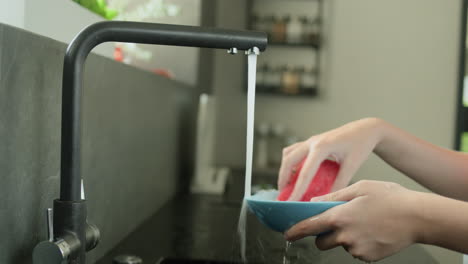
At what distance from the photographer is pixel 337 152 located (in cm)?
99

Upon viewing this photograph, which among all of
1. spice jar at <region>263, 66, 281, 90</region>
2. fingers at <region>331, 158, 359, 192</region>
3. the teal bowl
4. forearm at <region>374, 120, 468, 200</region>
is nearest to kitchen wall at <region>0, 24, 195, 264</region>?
the teal bowl

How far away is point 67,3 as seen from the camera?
0.84 m

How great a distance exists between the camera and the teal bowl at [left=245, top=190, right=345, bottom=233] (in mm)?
680

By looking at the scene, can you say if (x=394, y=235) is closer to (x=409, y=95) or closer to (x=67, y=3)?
(x=67, y=3)

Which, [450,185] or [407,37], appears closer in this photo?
[450,185]

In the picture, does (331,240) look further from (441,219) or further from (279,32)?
(279,32)

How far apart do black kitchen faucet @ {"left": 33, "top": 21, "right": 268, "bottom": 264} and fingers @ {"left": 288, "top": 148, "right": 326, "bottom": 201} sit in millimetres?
403

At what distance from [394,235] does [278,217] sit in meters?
Result: 0.16

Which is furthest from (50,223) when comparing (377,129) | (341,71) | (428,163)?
(341,71)

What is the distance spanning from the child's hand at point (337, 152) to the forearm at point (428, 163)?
9 cm

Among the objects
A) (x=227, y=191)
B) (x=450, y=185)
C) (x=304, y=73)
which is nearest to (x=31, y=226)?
(x=450, y=185)

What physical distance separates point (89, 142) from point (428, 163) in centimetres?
77

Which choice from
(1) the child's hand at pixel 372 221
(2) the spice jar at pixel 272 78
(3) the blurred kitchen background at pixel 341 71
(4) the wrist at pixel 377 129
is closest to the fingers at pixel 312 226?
(1) the child's hand at pixel 372 221

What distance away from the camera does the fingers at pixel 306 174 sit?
3.05ft
